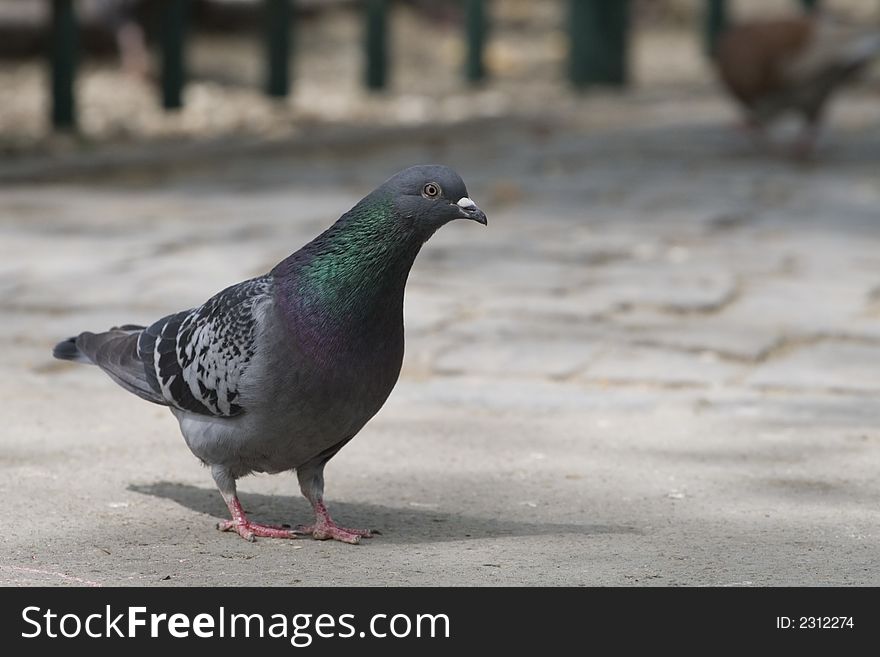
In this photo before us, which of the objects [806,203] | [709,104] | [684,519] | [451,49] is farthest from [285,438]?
[451,49]

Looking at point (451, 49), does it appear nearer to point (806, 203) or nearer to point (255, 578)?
point (806, 203)

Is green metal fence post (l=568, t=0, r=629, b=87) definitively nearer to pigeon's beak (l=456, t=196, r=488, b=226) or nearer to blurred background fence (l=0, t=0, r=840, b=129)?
blurred background fence (l=0, t=0, r=840, b=129)

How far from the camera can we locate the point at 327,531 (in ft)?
12.2

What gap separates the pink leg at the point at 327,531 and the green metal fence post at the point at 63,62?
7.06m

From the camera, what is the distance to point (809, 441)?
180 inches

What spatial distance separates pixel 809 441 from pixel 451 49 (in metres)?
11.9

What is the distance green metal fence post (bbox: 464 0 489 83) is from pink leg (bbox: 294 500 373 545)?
10.1 m

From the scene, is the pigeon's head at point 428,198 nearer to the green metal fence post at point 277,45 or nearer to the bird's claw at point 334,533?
the bird's claw at point 334,533

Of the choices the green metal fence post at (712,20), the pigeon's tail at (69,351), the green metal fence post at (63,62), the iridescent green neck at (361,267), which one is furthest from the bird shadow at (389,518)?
A: the green metal fence post at (712,20)

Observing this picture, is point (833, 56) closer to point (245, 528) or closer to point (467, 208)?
point (467, 208)

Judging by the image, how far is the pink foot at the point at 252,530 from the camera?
3.70 meters

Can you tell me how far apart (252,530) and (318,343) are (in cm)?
52

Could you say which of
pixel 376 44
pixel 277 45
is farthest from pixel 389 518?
pixel 376 44

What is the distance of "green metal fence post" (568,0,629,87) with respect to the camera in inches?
517
